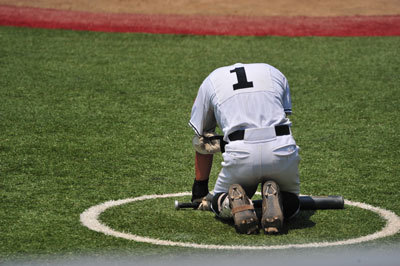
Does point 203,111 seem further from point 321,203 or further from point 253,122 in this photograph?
point 321,203

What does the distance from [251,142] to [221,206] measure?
44 centimetres

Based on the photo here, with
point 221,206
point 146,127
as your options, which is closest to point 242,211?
point 221,206

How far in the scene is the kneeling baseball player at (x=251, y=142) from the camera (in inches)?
157

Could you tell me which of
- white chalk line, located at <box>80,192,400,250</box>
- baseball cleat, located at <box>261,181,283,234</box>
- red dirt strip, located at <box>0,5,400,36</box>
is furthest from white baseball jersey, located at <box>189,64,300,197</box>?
red dirt strip, located at <box>0,5,400,36</box>

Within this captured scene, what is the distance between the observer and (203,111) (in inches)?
175

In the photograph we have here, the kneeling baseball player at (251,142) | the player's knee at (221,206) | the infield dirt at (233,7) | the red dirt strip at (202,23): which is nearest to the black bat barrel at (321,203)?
the kneeling baseball player at (251,142)

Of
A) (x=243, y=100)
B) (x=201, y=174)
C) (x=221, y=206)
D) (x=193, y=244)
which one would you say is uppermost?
(x=243, y=100)

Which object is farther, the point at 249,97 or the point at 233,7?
the point at 233,7

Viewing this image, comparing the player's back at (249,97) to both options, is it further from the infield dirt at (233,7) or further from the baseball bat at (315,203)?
the infield dirt at (233,7)

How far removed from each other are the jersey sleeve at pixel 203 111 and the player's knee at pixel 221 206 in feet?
1.50

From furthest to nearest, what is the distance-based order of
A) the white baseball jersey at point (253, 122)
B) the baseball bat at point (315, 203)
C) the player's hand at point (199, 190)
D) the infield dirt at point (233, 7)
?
the infield dirt at point (233, 7) < the player's hand at point (199, 190) < the baseball bat at point (315, 203) < the white baseball jersey at point (253, 122)

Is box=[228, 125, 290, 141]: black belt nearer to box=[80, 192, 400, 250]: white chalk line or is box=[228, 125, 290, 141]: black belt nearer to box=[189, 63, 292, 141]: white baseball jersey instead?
box=[189, 63, 292, 141]: white baseball jersey

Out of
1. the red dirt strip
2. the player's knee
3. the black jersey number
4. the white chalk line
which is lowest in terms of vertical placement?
the white chalk line

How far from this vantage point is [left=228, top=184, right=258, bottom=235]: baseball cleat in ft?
13.0
